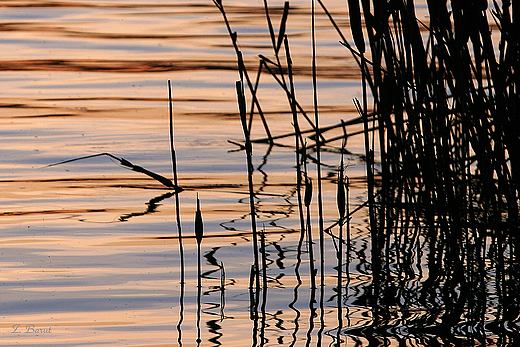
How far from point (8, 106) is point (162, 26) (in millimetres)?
2006

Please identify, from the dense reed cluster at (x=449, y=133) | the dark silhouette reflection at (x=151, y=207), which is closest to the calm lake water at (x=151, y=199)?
the dark silhouette reflection at (x=151, y=207)

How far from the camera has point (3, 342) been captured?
1.57 meters

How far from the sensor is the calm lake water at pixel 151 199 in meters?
1.68

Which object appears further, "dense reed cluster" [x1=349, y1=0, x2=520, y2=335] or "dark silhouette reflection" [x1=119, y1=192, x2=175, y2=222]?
"dark silhouette reflection" [x1=119, y1=192, x2=175, y2=222]

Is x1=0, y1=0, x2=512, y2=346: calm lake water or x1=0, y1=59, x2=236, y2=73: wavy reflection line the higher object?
x1=0, y1=59, x2=236, y2=73: wavy reflection line

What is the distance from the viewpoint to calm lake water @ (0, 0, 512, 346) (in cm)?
168

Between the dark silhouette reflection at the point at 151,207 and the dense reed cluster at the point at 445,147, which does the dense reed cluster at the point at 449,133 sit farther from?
the dark silhouette reflection at the point at 151,207

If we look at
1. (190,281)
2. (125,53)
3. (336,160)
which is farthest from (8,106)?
(190,281)

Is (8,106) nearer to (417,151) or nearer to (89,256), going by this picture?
(89,256)

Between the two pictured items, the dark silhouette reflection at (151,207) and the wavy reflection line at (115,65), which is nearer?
the dark silhouette reflection at (151,207)

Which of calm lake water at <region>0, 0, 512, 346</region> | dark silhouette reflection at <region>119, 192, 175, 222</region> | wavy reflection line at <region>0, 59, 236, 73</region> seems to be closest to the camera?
calm lake water at <region>0, 0, 512, 346</region>

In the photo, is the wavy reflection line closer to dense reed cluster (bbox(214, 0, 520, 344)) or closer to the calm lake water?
the calm lake water

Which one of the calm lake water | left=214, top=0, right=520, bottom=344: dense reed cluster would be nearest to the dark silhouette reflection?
the calm lake water

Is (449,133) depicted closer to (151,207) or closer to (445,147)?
(445,147)
